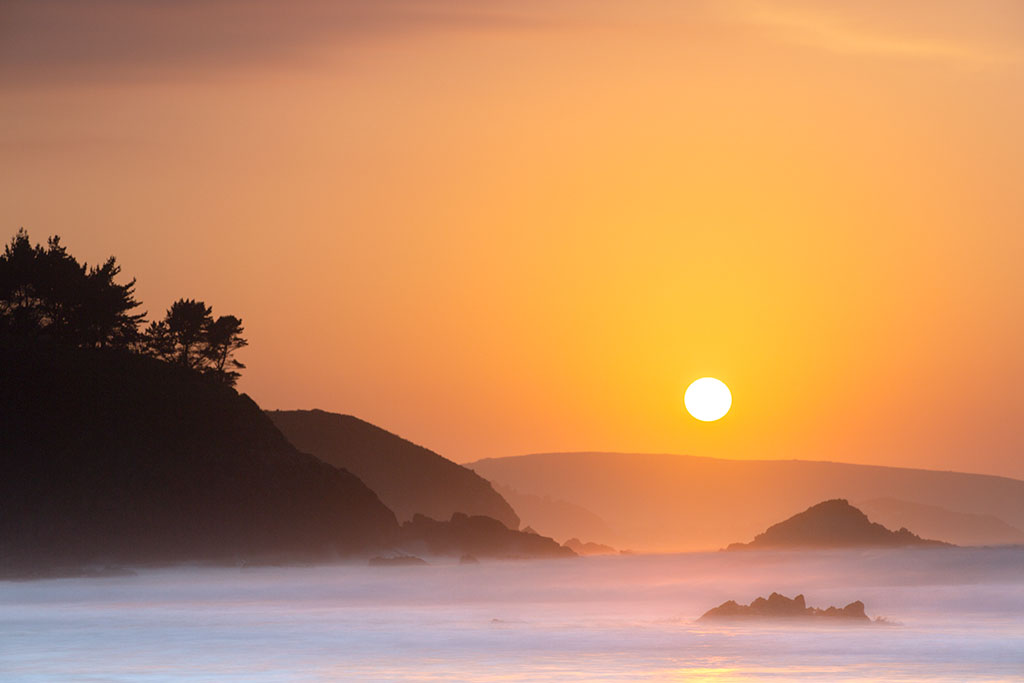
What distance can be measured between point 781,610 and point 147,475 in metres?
43.9

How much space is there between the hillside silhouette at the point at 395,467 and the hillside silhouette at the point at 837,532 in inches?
1217

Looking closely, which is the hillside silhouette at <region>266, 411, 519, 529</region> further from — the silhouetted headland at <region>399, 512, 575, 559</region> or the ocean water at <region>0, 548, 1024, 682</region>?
the ocean water at <region>0, 548, 1024, 682</region>

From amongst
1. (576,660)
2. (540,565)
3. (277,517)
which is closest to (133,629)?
(576,660)

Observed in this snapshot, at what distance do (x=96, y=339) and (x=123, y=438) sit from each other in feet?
32.5

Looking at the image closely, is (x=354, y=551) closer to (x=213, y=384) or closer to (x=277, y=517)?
(x=277, y=517)

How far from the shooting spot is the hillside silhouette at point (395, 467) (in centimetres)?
12950

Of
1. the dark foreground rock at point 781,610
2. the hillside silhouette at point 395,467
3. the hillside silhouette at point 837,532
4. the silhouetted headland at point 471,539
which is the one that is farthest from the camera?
the hillside silhouette at point 395,467

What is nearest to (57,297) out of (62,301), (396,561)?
(62,301)

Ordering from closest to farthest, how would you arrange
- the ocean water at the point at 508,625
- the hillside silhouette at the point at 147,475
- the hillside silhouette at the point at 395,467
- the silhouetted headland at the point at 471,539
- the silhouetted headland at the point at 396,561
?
the ocean water at the point at 508,625
the hillside silhouette at the point at 147,475
the silhouetted headland at the point at 396,561
the silhouetted headland at the point at 471,539
the hillside silhouette at the point at 395,467

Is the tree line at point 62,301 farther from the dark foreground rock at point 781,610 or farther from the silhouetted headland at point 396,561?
the dark foreground rock at point 781,610

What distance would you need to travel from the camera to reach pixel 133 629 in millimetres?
44906

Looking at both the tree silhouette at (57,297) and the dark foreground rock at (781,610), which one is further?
the tree silhouette at (57,297)

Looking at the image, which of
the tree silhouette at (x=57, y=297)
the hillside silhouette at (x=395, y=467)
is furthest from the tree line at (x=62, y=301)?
the hillside silhouette at (x=395, y=467)

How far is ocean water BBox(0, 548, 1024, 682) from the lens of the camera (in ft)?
101
